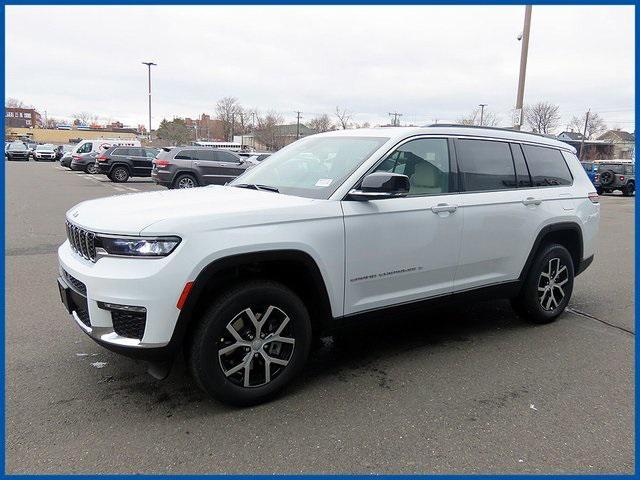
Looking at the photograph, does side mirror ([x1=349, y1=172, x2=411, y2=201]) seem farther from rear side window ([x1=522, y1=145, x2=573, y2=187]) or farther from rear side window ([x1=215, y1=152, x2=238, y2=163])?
rear side window ([x1=215, y1=152, x2=238, y2=163])

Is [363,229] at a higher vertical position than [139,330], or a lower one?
higher

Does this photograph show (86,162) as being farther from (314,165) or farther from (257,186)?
(314,165)

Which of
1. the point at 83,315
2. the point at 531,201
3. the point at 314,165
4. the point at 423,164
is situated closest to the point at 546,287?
the point at 531,201

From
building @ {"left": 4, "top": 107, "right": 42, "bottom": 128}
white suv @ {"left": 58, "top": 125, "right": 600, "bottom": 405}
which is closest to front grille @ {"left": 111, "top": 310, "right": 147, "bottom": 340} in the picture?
white suv @ {"left": 58, "top": 125, "right": 600, "bottom": 405}

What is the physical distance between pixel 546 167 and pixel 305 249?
3.03 metres

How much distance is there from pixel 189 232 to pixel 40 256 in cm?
568

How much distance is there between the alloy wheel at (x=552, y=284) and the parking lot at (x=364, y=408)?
10.2 inches

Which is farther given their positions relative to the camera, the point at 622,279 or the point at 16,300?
the point at 622,279

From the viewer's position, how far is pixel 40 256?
7.45m

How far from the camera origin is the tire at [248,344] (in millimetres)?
3035

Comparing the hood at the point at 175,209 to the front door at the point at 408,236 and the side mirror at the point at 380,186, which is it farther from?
the front door at the point at 408,236

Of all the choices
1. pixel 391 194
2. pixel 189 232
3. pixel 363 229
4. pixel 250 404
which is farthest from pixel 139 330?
pixel 391 194

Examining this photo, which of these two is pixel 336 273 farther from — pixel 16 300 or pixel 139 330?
pixel 16 300

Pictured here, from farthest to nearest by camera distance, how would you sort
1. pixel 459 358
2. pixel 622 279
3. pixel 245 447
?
pixel 622 279 → pixel 459 358 → pixel 245 447
